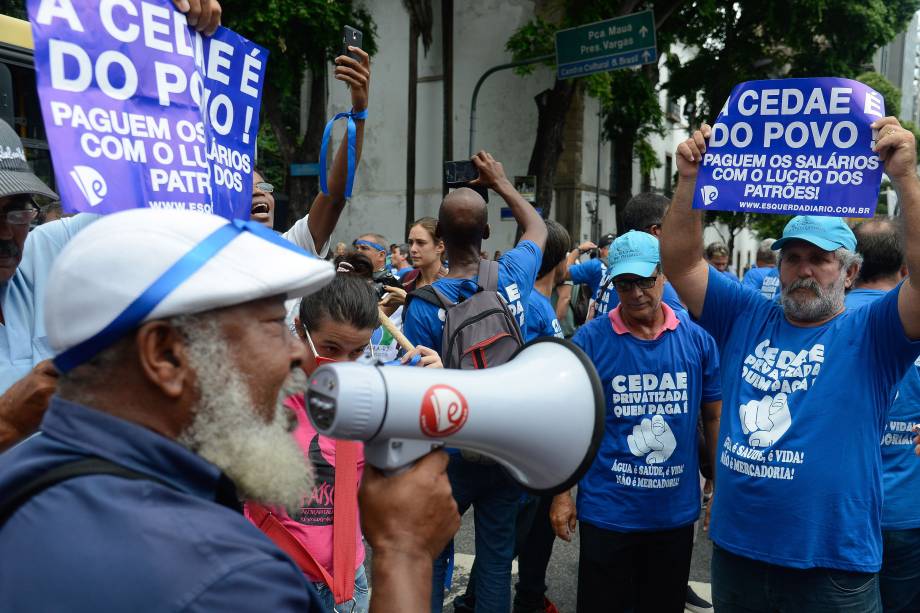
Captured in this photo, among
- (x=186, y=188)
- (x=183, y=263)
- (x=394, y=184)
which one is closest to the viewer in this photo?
(x=183, y=263)

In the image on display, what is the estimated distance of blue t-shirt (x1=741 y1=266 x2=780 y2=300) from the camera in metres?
5.89

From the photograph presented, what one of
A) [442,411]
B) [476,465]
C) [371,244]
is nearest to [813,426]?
[476,465]

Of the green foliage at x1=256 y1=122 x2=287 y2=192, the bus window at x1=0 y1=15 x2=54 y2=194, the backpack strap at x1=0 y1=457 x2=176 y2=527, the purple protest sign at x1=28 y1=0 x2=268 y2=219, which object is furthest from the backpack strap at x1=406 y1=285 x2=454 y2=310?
the green foliage at x1=256 y1=122 x2=287 y2=192

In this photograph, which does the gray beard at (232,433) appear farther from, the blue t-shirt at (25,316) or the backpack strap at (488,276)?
the backpack strap at (488,276)

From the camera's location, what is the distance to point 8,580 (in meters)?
1.00

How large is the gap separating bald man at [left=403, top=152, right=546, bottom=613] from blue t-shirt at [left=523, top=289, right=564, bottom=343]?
0.39 metres

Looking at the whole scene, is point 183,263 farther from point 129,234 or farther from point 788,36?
point 788,36

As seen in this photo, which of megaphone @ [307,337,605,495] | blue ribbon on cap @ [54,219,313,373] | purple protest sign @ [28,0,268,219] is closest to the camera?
blue ribbon on cap @ [54,219,313,373]

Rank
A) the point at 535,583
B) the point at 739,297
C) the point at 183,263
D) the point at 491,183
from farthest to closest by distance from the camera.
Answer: the point at 535,583 → the point at 491,183 → the point at 739,297 → the point at 183,263

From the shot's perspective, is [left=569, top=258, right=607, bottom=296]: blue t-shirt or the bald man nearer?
the bald man

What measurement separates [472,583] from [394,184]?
19.4 m

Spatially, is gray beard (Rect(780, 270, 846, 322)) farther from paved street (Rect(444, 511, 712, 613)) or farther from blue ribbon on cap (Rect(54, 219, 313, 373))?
paved street (Rect(444, 511, 712, 613))

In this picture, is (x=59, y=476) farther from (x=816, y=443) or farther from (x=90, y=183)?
(x=816, y=443)

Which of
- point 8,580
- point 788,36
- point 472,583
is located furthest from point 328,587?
point 788,36
